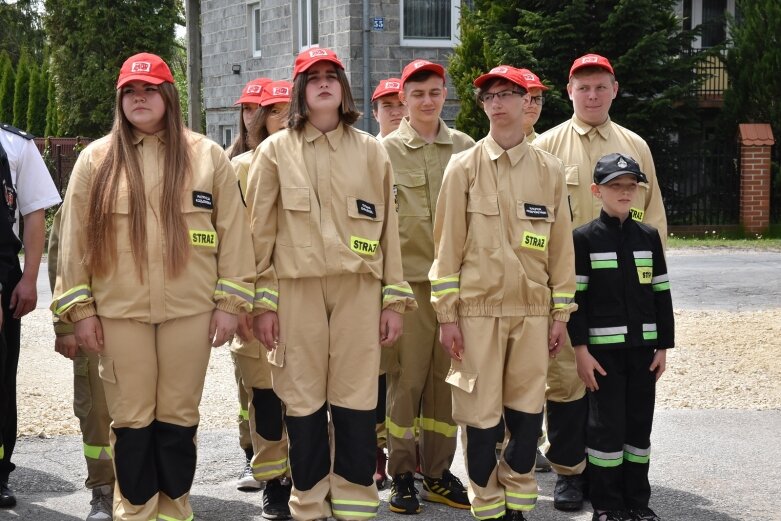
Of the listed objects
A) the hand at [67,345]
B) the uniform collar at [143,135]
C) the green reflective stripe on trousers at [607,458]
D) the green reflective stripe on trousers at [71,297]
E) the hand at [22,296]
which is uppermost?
the uniform collar at [143,135]

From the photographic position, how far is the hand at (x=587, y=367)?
17.6 ft

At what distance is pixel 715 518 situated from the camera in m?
5.58

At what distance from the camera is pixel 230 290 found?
4.95 metres

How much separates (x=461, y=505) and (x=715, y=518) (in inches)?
52.3

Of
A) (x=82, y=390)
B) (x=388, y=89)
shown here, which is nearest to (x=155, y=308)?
(x=82, y=390)

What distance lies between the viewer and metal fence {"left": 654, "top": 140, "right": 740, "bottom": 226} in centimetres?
2086

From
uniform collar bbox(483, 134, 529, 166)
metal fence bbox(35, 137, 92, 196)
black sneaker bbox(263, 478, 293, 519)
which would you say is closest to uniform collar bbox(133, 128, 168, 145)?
uniform collar bbox(483, 134, 529, 166)

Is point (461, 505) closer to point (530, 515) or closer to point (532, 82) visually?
point (530, 515)

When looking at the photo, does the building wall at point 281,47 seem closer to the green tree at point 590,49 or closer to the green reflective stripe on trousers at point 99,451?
the green tree at point 590,49

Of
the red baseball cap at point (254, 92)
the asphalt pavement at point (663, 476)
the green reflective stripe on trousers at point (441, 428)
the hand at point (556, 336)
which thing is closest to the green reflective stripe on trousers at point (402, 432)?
the green reflective stripe on trousers at point (441, 428)

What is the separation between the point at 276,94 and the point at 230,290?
1790 millimetres

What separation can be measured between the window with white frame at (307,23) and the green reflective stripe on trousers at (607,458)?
20.0m

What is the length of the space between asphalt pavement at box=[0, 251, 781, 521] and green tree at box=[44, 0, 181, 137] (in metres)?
31.3

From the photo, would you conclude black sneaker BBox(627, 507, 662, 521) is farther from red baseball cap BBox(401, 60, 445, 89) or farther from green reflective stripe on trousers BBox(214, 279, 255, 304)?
red baseball cap BBox(401, 60, 445, 89)
